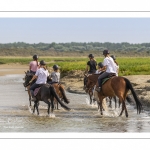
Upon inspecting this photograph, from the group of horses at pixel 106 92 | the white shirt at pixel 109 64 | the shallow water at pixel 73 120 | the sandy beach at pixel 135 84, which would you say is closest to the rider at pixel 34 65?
the shallow water at pixel 73 120

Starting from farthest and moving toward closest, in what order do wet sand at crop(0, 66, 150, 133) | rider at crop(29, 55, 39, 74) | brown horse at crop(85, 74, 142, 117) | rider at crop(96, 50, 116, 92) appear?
1. rider at crop(29, 55, 39, 74)
2. rider at crop(96, 50, 116, 92)
3. brown horse at crop(85, 74, 142, 117)
4. wet sand at crop(0, 66, 150, 133)

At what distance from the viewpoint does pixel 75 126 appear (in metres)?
12.8

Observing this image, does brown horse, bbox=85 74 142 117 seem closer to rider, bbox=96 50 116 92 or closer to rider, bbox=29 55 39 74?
rider, bbox=96 50 116 92

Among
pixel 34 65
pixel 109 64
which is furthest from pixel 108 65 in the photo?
pixel 34 65

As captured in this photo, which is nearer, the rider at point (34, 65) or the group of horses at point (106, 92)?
the group of horses at point (106, 92)

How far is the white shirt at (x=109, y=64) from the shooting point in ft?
48.9

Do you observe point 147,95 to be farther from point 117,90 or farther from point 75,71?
point 75,71

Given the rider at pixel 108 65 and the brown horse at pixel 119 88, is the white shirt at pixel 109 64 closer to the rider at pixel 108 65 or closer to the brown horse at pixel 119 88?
the rider at pixel 108 65

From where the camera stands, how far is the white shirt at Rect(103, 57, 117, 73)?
14906 millimetres

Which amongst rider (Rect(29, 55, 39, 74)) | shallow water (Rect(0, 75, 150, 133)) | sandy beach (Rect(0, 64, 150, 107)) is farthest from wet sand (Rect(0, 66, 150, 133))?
rider (Rect(29, 55, 39, 74))

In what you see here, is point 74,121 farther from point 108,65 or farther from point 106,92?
point 108,65

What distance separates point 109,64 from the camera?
49.2 ft

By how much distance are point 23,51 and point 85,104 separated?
121 m

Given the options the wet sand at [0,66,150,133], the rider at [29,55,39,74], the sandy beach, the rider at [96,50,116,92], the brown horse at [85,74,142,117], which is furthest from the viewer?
the sandy beach
